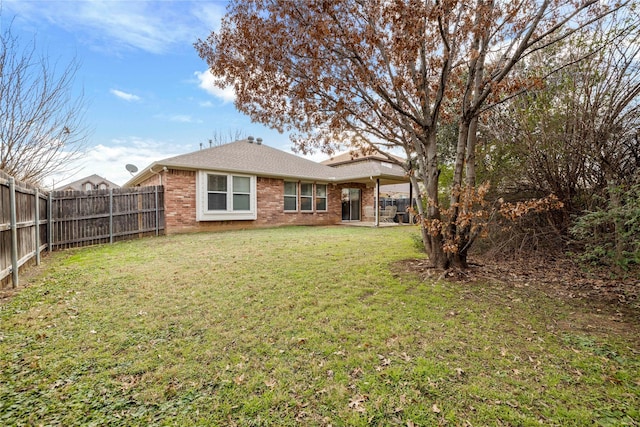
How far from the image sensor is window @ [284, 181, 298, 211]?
1481cm

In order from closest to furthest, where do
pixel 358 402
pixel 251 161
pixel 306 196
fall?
pixel 358 402
pixel 251 161
pixel 306 196

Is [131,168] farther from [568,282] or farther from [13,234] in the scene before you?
[568,282]

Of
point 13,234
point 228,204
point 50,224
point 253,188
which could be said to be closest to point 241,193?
point 253,188

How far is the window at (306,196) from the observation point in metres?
15.5

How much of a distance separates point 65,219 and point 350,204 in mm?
13499

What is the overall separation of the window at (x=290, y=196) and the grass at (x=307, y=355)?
10240mm

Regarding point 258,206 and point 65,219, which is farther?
point 258,206

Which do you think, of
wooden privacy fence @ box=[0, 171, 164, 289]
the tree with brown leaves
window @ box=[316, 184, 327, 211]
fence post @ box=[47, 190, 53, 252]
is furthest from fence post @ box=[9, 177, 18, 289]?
window @ box=[316, 184, 327, 211]

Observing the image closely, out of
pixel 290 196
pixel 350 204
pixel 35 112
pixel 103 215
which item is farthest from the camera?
pixel 350 204

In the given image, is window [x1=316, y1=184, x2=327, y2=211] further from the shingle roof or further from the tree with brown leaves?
the tree with brown leaves

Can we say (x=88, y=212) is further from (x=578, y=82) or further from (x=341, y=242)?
(x=578, y=82)

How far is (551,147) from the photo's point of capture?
5.76m

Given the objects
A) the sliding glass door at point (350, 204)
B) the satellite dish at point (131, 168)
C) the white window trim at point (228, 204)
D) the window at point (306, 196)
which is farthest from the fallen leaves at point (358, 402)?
the sliding glass door at point (350, 204)

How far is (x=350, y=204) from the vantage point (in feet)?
59.2
